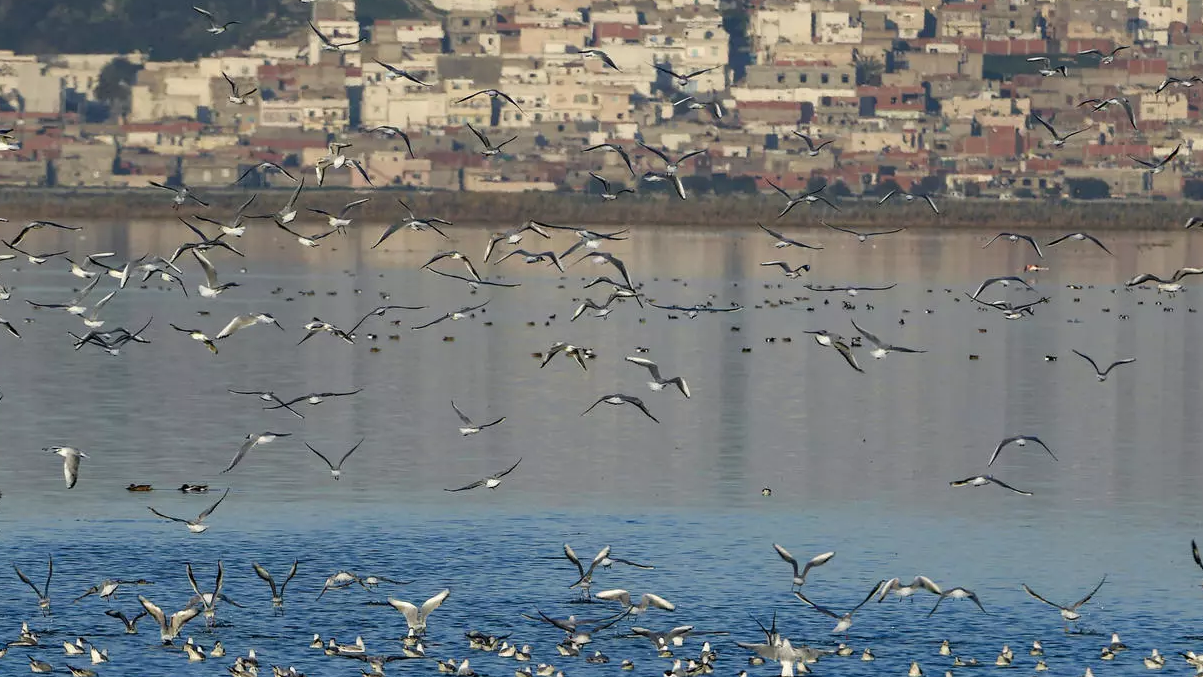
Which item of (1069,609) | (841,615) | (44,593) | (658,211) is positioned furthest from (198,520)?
(658,211)

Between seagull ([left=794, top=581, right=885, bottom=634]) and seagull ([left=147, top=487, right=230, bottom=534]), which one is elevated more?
seagull ([left=147, top=487, right=230, bottom=534])

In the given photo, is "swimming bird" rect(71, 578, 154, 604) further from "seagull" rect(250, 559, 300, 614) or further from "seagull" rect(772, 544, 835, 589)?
"seagull" rect(772, 544, 835, 589)

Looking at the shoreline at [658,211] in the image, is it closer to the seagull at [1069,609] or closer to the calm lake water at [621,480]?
the calm lake water at [621,480]

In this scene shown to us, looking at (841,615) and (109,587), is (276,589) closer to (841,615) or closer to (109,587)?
(109,587)

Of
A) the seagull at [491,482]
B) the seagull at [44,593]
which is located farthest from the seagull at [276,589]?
the seagull at [491,482]

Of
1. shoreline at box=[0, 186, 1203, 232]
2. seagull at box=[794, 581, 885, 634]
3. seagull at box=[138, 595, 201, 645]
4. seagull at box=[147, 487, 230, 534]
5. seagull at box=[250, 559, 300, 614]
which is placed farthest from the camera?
shoreline at box=[0, 186, 1203, 232]

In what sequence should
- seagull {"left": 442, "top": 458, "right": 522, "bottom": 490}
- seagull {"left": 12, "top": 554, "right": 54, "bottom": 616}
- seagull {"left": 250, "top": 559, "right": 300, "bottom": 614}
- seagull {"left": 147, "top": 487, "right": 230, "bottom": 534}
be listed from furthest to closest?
1. seagull {"left": 442, "top": 458, "right": 522, "bottom": 490}
2. seagull {"left": 147, "top": 487, "right": 230, "bottom": 534}
3. seagull {"left": 12, "top": 554, "right": 54, "bottom": 616}
4. seagull {"left": 250, "top": 559, "right": 300, "bottom": 614}

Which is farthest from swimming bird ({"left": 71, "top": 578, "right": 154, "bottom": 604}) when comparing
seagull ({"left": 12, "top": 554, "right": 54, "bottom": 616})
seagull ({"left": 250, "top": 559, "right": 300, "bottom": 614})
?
seagull ({"left": 250, "top": 559, "right": 300, "bottom": 614})
